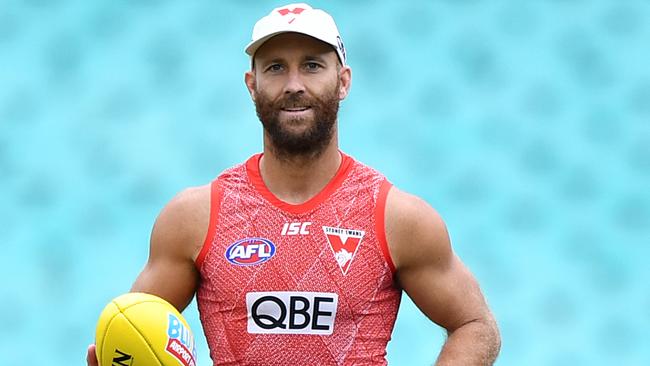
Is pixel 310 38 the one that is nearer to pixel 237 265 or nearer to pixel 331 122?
pixel 331 122

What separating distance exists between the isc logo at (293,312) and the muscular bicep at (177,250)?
0.27 meters

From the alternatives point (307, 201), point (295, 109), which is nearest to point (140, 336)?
point (307, 201)

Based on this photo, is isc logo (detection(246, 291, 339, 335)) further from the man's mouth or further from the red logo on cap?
the red logo on cap

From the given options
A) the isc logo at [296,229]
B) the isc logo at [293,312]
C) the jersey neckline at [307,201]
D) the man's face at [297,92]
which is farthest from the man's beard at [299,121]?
the isc logo at [293,312]

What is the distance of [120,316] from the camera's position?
408cm

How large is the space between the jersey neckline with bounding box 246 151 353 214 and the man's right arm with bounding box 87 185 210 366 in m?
0.18

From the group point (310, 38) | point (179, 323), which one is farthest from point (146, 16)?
point (179, 323)

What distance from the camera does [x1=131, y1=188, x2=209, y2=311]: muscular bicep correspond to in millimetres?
4637

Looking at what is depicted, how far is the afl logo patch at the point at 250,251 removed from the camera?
455cm

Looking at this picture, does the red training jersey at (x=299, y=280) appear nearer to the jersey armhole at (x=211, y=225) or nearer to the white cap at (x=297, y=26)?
the jersey armhole at (x=211, y=225)

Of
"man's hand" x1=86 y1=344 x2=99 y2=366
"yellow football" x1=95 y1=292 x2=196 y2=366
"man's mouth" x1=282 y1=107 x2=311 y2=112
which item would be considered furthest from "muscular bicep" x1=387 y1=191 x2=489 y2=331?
"man's hand" x1=86 y1=344 x2=99 y2=366

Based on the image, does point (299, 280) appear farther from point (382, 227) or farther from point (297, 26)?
point (297, 26)

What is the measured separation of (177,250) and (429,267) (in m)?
0.84

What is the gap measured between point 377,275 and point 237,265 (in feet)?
1.51
